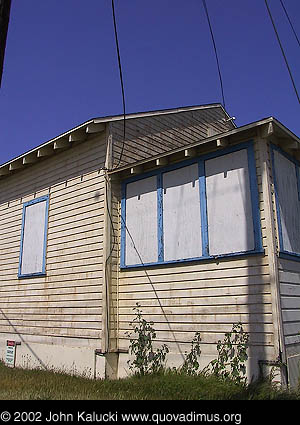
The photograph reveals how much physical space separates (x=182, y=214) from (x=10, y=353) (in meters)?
6.63

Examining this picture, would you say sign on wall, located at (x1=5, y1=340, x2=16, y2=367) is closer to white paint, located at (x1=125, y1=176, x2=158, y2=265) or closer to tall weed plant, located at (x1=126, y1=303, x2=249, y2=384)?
tall weed plant, located at (x1=126, y1=303, x2=249, y2=384)

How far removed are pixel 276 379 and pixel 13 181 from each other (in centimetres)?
972

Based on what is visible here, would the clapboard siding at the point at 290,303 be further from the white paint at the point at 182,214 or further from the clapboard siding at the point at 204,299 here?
the white paint at the point at 182,214

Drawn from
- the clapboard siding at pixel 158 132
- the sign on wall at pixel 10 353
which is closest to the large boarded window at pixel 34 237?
the sign on wall at pixel 10 353

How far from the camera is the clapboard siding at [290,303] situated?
703cm

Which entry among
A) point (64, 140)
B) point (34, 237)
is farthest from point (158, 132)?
point (34, 237)

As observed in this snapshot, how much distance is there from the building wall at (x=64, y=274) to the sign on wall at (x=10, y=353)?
176mm

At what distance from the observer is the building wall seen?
9.69 metres

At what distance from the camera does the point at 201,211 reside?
8.26 metres

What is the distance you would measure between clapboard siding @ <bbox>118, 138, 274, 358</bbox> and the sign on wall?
3993mm

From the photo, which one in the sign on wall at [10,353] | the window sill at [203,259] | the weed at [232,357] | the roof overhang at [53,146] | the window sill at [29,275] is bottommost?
the weed at [232,357]

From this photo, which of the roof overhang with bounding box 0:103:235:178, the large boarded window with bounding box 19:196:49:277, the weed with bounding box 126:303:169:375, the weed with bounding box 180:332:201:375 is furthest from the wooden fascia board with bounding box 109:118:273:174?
the weed with bounding box 180:332:201:375

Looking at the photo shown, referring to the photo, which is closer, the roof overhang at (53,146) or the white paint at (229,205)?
the white paint at (229,205)

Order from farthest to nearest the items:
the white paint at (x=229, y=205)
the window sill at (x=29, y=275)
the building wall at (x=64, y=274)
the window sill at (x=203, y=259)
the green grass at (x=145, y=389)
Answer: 1. the window sill at (x=29, y=275)
2. the building wall at (x=64, y=274)
3. the white paint at (x=229, y=205)
4. the window sill at (x=203, y=259)
5. the green grass at (x=145, y=389)
